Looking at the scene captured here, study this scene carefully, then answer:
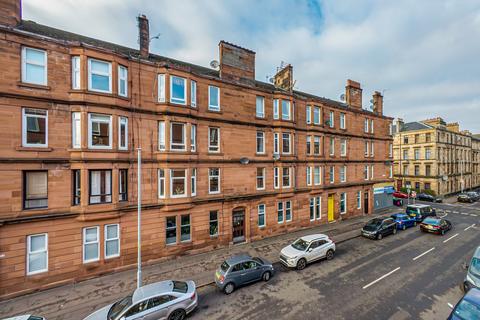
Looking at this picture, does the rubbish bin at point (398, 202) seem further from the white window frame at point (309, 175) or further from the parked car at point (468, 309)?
the parked car at point (468, 309)

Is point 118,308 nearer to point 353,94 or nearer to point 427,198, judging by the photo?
point 353,94

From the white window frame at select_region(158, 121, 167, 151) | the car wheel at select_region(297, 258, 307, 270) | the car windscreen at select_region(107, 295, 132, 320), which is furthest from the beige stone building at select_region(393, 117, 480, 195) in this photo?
the car windscreen at select_region(107, 295, 132, 320)

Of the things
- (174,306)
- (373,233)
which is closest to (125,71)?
(174,306)

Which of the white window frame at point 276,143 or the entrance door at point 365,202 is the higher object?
the white window frame at point 276,143

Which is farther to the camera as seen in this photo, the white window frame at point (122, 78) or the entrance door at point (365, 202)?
the entrance door at point (365, 202)

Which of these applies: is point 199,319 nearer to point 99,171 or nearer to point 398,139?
point 99,171

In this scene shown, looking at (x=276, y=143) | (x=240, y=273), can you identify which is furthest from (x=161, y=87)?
(x=240, y=273)

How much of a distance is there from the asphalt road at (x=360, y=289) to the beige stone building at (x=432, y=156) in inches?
1102

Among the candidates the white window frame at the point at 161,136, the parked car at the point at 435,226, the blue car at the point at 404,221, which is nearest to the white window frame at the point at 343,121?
the blue car at the point at 404,221

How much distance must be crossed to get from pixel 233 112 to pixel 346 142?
15549mm

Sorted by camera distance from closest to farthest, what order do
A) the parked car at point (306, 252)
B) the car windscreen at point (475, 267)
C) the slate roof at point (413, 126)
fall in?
the car windscreen at point (475, 267) < the parked car at point (306, 252) < the slate roof at point (413, 126)

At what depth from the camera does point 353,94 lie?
25531 millimetres

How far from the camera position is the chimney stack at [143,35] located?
1411 centimetres

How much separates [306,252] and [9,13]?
21.3 meters
